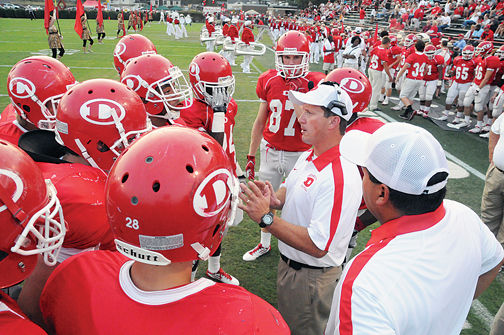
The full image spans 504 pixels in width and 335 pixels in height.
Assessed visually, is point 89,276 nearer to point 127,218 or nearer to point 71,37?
point 127,218

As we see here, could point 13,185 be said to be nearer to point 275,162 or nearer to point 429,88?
point 275,162

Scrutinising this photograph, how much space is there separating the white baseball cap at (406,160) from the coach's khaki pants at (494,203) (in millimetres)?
3245

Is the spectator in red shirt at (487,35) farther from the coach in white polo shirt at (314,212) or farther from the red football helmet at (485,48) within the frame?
the coach in white polo shirt at (314,212)

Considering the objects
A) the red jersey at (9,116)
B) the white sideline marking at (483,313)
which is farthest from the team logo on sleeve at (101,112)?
the white sideline marking at (483,313)

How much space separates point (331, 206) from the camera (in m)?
2.29

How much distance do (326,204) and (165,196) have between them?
4.36ft

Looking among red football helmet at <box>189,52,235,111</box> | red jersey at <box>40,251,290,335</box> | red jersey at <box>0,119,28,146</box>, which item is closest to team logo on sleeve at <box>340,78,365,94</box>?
red football helmet at <box>189,52,235,111</box>

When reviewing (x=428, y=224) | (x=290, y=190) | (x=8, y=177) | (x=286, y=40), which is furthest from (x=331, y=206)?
(x=286, y=40)

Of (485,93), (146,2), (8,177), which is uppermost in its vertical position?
(146,2)

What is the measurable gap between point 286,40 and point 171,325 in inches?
156

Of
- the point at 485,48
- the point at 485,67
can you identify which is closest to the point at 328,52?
the point at 485,48

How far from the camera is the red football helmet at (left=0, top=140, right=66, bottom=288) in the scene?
1394mm

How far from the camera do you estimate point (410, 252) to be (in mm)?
1481

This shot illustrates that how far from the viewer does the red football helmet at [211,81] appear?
3678 mm
